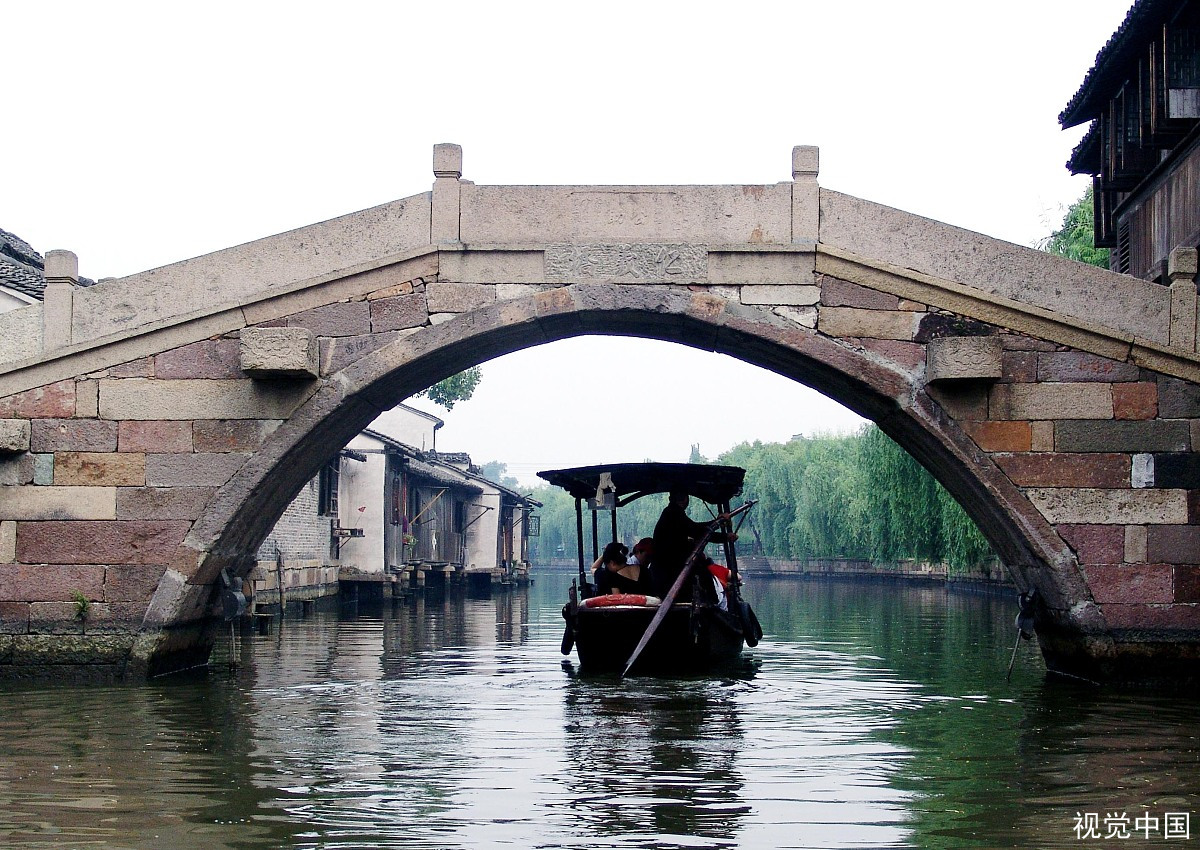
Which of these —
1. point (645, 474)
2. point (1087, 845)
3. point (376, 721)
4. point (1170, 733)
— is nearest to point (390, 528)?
point (645, 474)

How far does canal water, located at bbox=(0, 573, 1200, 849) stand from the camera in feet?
16.6

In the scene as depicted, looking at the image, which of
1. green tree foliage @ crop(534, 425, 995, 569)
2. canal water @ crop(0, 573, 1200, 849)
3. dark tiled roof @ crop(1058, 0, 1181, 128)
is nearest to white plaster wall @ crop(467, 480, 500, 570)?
green tree foliage @ crop(534, 425, 995, 569)

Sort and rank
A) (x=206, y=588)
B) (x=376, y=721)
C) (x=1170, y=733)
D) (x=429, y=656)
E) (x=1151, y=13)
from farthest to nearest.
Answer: (x=429, y=656), (x=1151, y=13), (x=206, y=588), (x=376, y=721), (x=1170, y=733)

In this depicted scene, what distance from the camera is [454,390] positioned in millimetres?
38062

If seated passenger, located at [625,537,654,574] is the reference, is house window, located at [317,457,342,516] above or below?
above

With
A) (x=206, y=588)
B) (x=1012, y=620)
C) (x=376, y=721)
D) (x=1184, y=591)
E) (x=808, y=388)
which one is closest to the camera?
(x=376, y=721)

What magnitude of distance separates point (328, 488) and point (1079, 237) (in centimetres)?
1271

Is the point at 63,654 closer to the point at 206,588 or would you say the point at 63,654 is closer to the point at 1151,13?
the point at 206,588

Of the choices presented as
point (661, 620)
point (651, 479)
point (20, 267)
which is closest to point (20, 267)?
point (20, 267)

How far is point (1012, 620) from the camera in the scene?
19688 mm

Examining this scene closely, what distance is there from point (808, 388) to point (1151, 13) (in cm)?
445

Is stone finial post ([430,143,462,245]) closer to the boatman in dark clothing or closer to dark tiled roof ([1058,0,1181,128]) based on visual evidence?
the boatman in dark clothing

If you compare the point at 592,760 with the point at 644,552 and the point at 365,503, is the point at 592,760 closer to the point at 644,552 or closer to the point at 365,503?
the point at 644,552

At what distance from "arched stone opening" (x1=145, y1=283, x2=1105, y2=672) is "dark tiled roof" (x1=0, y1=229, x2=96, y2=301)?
19.3 ft
